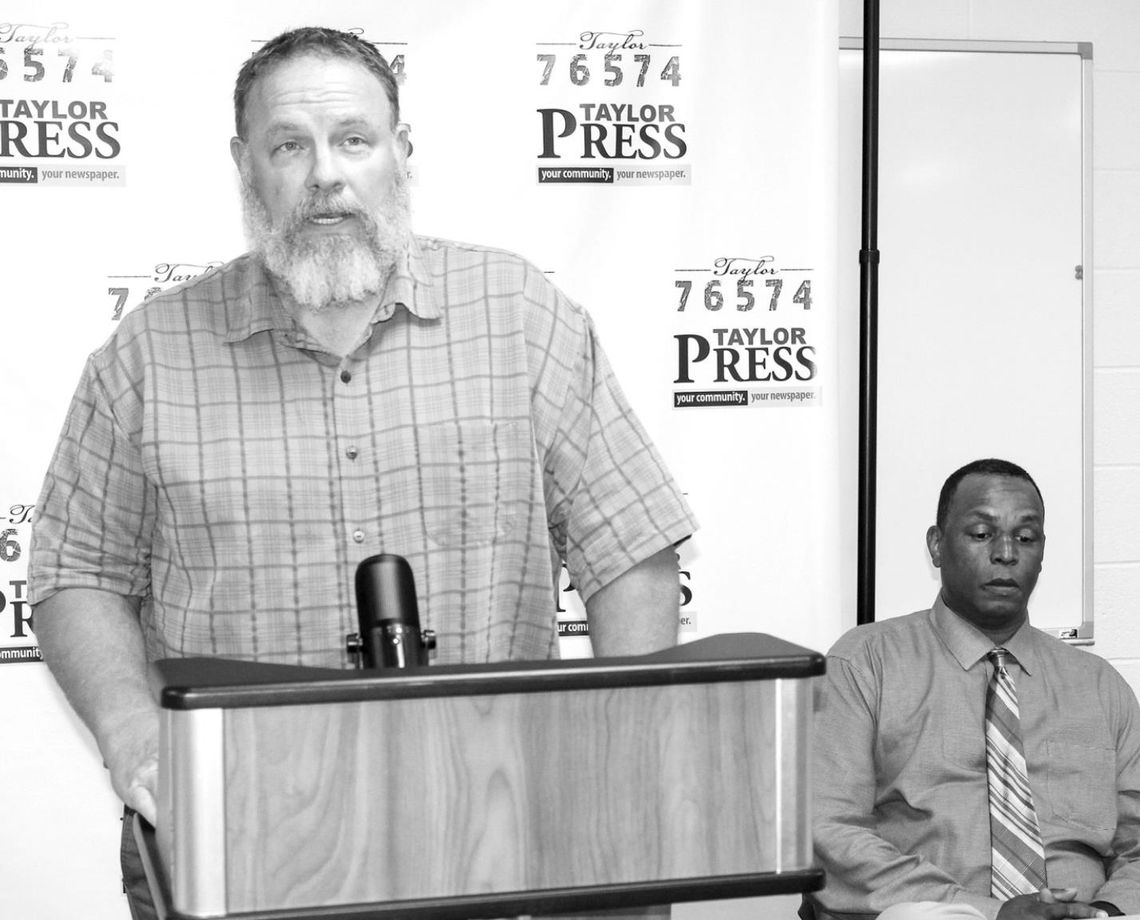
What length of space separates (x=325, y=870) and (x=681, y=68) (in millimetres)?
2201

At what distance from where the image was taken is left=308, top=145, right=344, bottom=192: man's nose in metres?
1.31

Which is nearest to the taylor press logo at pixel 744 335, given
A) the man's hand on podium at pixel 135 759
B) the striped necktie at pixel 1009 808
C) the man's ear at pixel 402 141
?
the striped necktie at pixel 1009 808

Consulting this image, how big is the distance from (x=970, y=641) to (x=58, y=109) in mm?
1875

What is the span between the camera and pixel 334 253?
135 cm

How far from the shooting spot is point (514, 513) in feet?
4.49

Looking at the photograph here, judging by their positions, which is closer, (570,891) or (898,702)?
(570,891)

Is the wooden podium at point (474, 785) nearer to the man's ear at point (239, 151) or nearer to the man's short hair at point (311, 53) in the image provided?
the man's short hair at point (311, 53)

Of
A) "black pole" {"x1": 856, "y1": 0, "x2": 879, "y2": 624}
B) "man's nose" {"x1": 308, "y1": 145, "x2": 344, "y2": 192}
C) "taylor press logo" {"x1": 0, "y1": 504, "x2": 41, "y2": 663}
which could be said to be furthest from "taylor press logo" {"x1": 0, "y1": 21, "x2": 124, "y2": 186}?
"black pole" {"x1": 856, "y1": 0, "x2": 879, "y2": 624}

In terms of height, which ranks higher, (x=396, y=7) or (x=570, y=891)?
(x=396, y=7)

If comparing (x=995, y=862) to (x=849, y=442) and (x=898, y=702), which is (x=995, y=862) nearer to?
(x=898, y=702)

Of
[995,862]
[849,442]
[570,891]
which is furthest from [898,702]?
[570,891]

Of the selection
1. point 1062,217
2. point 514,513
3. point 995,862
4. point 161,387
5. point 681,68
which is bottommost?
point 995,862

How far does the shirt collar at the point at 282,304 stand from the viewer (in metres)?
1.41

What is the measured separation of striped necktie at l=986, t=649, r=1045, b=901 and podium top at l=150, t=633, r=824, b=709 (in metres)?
A: 1.87
